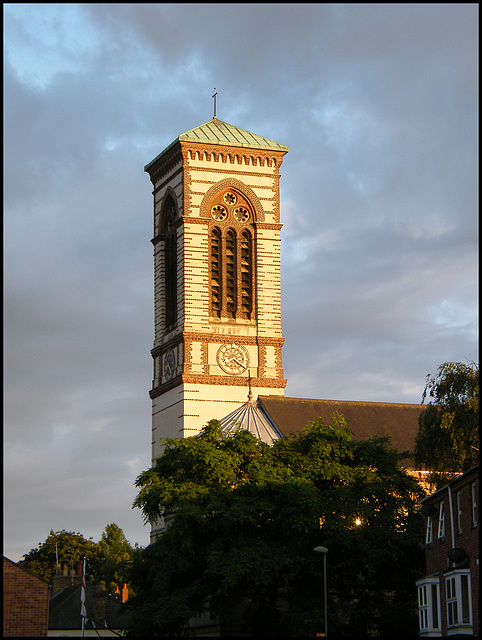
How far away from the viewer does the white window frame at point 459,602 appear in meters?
39.3

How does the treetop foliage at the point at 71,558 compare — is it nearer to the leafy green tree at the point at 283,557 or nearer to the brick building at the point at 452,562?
the leafy green tree at the point at 283,557

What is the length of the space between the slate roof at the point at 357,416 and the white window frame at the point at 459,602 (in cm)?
2870

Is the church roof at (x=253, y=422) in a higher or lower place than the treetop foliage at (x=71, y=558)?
higher

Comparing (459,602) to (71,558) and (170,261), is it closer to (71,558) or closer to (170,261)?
(170,261)

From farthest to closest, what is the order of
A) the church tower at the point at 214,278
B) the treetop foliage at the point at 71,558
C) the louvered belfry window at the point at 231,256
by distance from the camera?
the treetop foliage at the point at 71,558, the louvered belfry window at the point at 231,256, the church tower at the point at 214,278

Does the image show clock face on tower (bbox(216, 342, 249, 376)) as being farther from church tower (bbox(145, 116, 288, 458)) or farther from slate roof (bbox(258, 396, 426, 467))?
slate roof (bbox(258, 396, 426, 467))

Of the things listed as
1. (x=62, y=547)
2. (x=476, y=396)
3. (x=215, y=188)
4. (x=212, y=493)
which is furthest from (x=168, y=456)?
(x=62, y=547)

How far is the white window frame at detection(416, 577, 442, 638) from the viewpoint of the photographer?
43.0 metres

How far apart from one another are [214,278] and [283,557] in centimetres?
3472

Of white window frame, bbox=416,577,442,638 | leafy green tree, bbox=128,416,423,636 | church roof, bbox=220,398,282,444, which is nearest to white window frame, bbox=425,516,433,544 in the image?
white window frame, bbox=416,577,442,638

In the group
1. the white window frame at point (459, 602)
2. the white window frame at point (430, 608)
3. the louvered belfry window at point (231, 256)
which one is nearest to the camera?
the white window frame at point (459, 602)

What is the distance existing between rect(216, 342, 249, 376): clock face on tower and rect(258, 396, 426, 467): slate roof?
492 centimetres

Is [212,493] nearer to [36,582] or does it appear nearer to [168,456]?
[168,456]

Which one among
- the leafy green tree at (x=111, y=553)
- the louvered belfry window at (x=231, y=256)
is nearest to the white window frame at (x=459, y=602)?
the louvered belfry window at (x=231, y=256)
